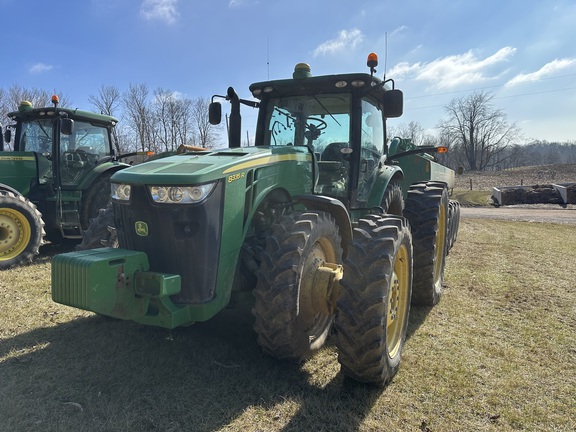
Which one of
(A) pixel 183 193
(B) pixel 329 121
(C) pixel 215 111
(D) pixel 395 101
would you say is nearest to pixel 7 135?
(C) pixel 215 111

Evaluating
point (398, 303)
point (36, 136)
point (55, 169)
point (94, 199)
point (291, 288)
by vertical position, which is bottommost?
point (398, 303)

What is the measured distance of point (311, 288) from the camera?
3154mm

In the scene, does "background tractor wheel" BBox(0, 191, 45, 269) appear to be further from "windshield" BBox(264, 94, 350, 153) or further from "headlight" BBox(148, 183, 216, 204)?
"headlight" BBox(148, 183, 216, 204)

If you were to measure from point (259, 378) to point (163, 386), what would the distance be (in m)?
0.68

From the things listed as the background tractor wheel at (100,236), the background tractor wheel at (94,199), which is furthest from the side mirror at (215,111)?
the background tractor wheel at (94,199)

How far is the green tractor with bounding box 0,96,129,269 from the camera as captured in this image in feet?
24.8

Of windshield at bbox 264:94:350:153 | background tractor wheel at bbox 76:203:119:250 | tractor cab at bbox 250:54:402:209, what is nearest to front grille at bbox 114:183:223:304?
background tractor wheel at bbox 76:203:119:250

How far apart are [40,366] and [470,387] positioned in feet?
10.7

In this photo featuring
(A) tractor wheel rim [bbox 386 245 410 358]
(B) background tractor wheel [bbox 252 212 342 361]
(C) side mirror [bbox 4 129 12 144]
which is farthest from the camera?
(C) side mirror [bbox 4 129 12 144]

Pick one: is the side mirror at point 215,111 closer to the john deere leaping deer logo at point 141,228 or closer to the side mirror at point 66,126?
the john deere leaping deer logo at point 141,228

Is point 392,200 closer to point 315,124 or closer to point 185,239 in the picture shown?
point 315,124

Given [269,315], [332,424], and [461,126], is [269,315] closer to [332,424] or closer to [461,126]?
[332,424]

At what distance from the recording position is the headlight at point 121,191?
2988 mm

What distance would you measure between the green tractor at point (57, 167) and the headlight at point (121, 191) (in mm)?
4973
